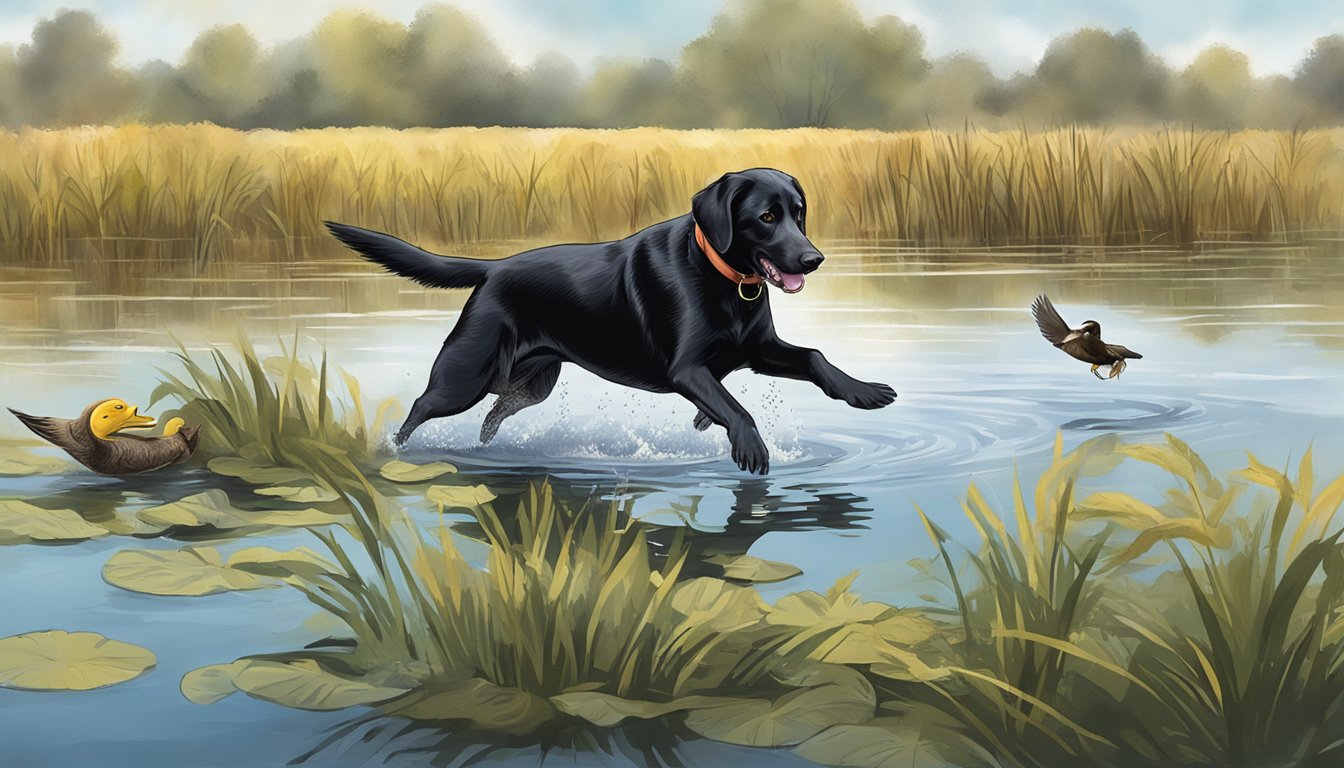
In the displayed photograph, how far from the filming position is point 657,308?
5.30m

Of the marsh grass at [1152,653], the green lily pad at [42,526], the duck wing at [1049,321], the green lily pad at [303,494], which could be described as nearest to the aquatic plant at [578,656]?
the marsh grass at [1152,653]

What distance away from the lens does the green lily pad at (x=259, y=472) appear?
16.3 feet

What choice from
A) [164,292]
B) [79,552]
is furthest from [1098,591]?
[164,292]

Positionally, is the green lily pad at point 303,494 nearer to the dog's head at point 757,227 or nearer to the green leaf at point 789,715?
the dog's head at point 757,227

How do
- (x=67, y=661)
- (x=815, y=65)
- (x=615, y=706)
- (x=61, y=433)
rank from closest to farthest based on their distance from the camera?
(x=615, y=706) → (x=67, y=661) → (x=61, y=433) → (x=815, y=65)

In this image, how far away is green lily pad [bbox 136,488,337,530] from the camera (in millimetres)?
4238

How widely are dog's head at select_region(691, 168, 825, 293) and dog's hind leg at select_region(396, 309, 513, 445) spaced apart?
38.8 inches

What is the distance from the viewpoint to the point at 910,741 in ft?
8.38

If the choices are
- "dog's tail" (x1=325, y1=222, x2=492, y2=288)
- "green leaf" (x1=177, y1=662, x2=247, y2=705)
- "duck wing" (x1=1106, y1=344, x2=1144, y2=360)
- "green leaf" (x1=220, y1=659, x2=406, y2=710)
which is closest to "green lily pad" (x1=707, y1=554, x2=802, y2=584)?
"green leaf" (x1=220, y1=659, x2=406, y2=710)

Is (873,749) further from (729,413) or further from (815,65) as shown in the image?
(815,65)

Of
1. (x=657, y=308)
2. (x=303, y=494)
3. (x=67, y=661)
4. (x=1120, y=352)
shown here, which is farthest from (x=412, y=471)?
(x=1120, y=352)

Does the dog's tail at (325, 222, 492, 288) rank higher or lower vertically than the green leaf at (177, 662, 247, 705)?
higher

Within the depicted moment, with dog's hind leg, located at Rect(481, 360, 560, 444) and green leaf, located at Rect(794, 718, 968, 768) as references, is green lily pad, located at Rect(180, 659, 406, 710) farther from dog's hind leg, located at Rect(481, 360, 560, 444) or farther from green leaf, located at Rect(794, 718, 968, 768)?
dog's hind leg, located at Rect(481, 360, 560, 444)

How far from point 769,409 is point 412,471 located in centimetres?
175
